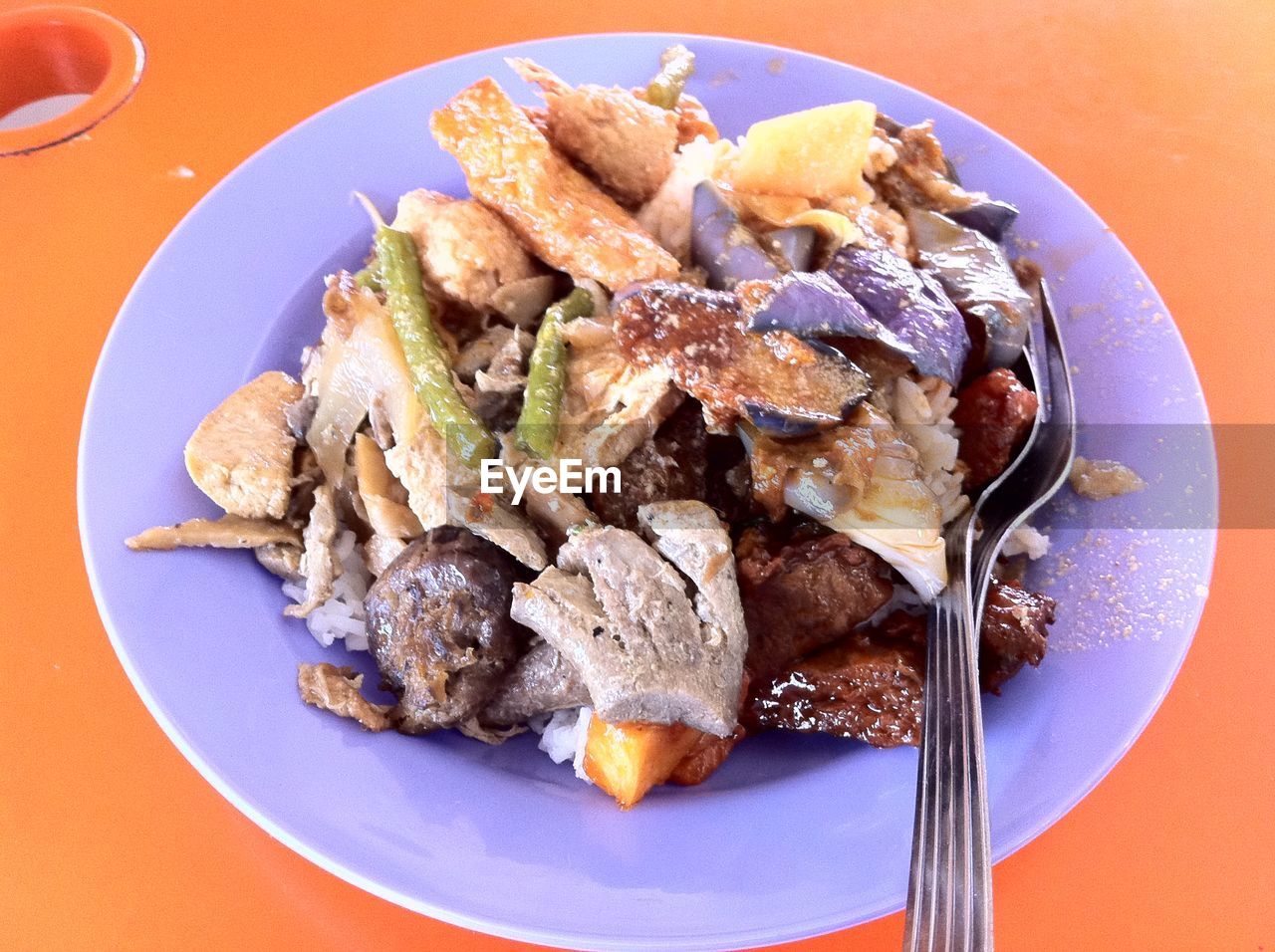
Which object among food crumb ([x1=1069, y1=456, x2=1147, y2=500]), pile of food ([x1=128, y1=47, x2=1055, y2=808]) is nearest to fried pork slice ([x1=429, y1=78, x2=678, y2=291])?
pile of food ([x1=128, y1=47, x2=1055, y2=808])

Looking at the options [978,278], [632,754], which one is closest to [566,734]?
[632,754]

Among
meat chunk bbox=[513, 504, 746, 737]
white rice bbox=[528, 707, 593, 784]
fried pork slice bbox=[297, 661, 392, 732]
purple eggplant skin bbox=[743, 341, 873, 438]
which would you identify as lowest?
white rice bbox=[528, 707, 593, 784]

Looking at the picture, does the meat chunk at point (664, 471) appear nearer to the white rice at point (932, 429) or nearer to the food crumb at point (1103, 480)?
the white rice at point (932, 429)

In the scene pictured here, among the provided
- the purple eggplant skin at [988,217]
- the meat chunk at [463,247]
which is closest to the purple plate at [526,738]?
the purple eggplant skin at [988,217]

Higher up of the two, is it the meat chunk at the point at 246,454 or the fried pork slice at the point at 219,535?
the meat chunk at the point at 246,454

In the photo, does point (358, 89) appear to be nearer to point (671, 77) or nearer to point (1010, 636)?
point (671, 77)

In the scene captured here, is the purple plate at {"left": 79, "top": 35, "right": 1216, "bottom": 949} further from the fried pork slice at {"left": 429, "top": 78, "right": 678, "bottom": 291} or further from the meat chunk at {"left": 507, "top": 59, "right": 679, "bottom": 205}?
the meat chunk at {"left": 507, "top": 59, "right": 679, "bottom": 205}
